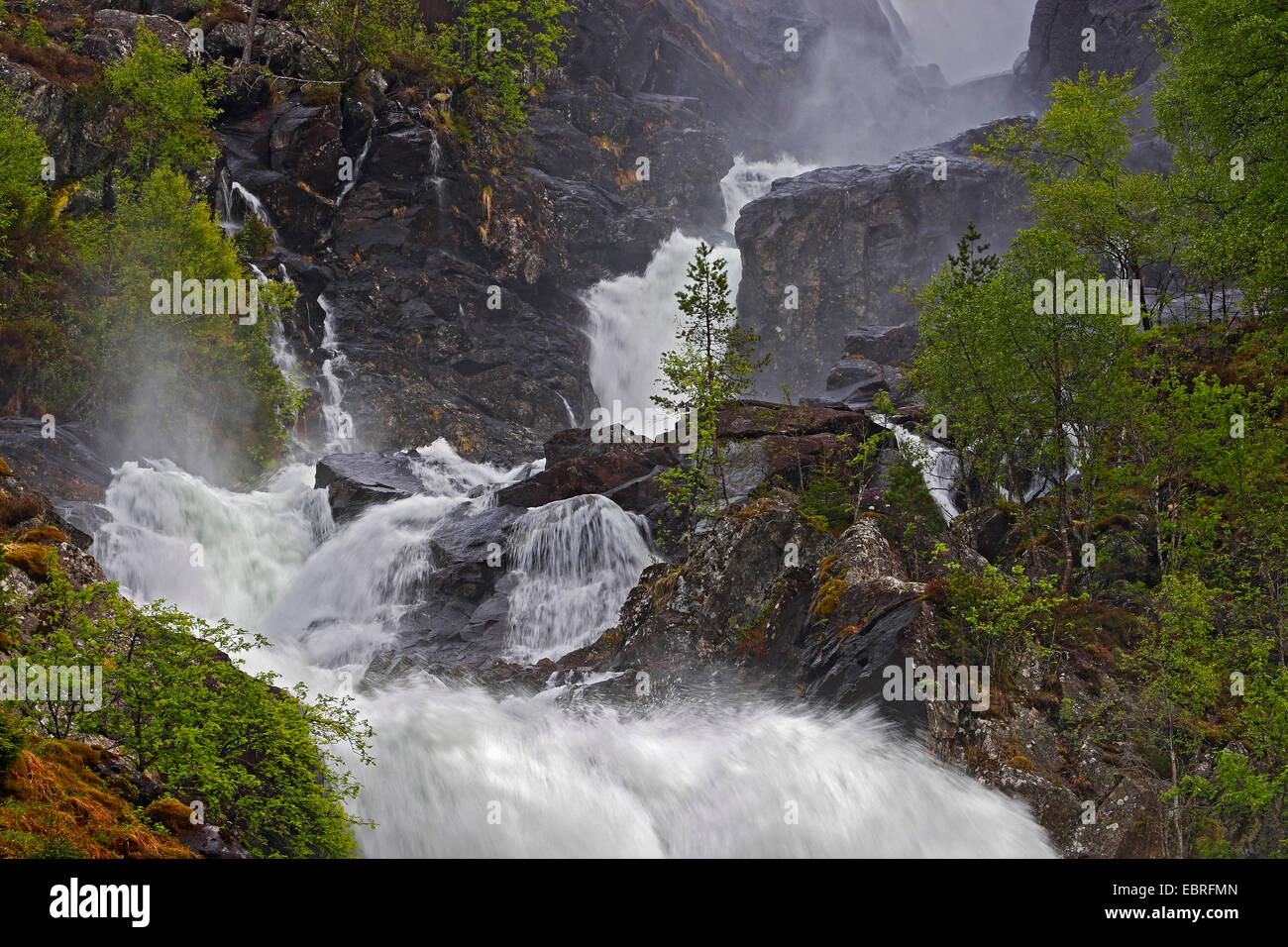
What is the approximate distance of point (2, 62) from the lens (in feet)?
110

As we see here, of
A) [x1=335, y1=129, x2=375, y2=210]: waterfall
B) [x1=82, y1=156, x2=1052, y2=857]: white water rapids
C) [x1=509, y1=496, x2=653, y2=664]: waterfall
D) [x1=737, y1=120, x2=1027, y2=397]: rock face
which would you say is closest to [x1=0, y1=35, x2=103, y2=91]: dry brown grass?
[x1=335, y1=129, x2=375, y2=210]: waterfall

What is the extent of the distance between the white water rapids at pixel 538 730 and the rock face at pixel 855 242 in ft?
140

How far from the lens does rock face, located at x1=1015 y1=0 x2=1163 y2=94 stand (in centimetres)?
7169

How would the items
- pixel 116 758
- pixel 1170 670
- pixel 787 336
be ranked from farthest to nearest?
pixel 787 336, pixel 1170 670, pixel 116 758

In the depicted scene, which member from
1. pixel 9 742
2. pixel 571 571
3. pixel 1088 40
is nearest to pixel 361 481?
pixel 571 571

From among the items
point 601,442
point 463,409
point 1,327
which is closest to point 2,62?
point 1,327

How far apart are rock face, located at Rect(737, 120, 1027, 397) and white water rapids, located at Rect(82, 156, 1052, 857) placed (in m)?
42.6

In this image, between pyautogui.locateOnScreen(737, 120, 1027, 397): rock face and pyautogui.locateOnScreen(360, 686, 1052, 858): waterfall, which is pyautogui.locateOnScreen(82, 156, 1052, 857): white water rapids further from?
pyautogui.locateOnScreen(737, 120, 1027, 397): rock face

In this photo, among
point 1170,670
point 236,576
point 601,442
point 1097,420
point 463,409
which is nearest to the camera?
point 1170,670

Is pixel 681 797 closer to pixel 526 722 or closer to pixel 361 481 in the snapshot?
pixel 526 722

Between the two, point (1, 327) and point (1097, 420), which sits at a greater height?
point (1, 327)

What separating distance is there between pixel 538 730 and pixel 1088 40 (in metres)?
85.6
